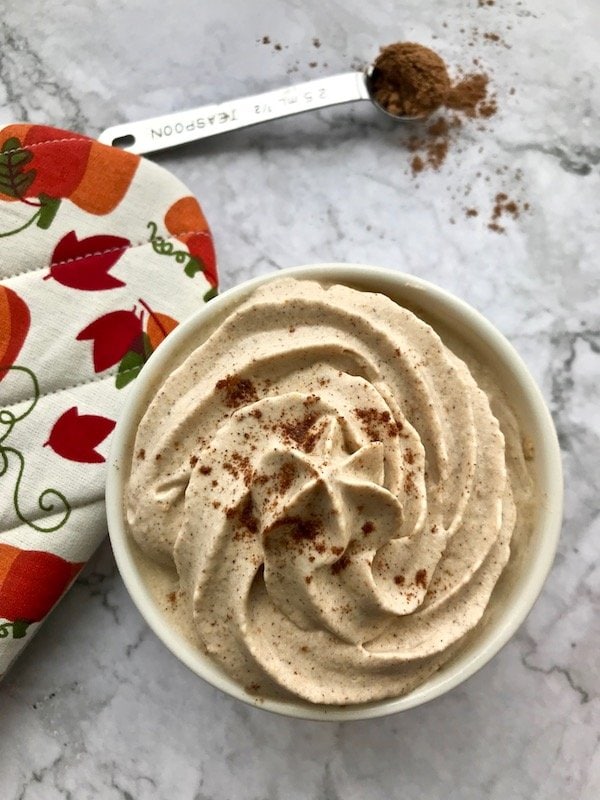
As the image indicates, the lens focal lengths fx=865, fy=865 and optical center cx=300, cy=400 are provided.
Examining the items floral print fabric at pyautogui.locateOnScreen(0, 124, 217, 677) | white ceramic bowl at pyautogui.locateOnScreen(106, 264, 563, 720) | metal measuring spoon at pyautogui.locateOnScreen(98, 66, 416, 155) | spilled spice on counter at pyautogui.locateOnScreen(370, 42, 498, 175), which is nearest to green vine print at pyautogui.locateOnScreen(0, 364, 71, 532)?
floral print fabric at pyautogui.locateOnScreen(0, 124, 217, 677)

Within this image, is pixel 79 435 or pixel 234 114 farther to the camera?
pixel 234 114

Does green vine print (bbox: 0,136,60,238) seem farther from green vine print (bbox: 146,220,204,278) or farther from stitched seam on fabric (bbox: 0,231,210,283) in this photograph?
green vine print (bbox: 146,220,204,278)

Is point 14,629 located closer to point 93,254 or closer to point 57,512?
point 57,512

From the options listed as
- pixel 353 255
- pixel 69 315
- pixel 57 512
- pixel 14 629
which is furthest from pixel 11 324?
pixel 353 255

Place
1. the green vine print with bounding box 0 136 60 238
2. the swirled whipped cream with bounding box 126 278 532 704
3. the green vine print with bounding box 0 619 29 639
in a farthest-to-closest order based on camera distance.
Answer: the green vine print with bounding box 0 136 60 238 → the green vine print with bounding box 0 619 29 639 → the swirled whipped cream with bounding box 126 278 532 704

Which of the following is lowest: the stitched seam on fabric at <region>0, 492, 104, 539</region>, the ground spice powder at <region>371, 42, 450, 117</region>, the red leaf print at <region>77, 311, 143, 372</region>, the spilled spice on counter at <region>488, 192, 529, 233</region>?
the stitched seam on fabric at <region>0, 492, 104, 539</region>

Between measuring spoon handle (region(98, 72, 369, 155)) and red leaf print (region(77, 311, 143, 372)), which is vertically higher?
measuring spoon handle (region(98, 72, 369, 155))

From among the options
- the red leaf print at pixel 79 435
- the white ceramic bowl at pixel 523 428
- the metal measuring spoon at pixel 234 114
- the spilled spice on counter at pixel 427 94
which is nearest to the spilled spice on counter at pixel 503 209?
the spilled spice on counter at pixel 427 94
